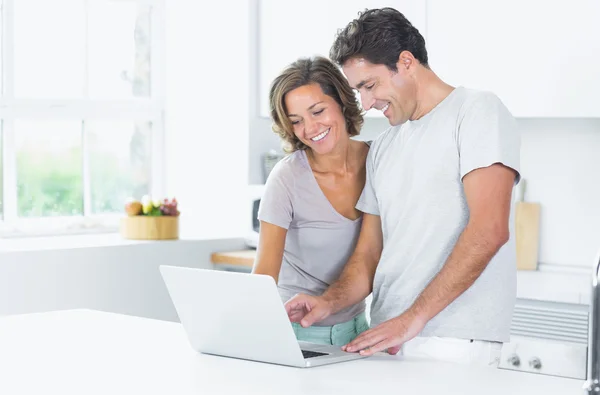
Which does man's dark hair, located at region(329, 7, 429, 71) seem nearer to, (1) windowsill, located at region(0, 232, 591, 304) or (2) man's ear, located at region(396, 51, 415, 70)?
(2) man's ear, located at region(396, 51, 415, 70)

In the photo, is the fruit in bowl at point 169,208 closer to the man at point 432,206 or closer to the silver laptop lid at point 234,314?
the man at point 432,206

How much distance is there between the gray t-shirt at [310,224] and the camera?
8.30ft

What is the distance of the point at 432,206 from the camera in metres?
2.21

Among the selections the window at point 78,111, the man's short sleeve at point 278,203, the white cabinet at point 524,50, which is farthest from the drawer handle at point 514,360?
the window at point 78,111

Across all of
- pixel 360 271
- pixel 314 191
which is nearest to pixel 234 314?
pixel 360 271

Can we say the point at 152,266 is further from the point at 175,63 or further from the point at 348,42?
the point at 348,42

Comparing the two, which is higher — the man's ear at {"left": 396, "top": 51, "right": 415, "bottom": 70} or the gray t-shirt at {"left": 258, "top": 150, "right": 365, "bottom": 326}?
the man's ear at {"left": 396, "top": 51, "right": 415, "bottom": 70}

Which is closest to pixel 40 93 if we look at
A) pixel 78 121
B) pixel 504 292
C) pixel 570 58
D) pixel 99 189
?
pixel 78 121

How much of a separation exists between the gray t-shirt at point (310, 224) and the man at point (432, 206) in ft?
0.70

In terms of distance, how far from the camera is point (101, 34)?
14.7 feet

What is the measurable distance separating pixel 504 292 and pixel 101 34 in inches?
113

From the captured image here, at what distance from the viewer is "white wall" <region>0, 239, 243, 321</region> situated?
3.61 meters

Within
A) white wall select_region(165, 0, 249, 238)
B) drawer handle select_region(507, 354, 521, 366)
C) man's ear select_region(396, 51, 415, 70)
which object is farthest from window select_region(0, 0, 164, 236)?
man's ear select_region(396, 51, 415, 70)

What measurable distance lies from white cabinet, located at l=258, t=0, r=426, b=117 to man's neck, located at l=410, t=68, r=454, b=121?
5.45ft
